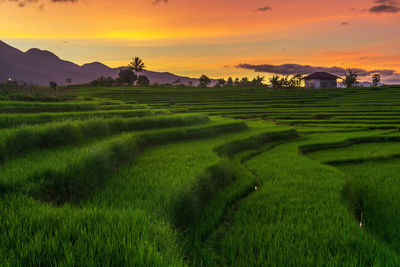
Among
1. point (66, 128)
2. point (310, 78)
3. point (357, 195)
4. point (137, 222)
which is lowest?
point (357, 195)

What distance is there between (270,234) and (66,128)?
22.8ft

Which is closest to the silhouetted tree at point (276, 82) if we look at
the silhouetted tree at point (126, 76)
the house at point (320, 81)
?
the house at point (320, 81)

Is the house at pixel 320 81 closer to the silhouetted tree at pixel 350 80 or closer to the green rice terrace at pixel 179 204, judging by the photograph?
the silhouetted tree at pixel 350 80

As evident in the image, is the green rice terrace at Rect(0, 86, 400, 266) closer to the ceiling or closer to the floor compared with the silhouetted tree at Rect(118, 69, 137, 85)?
closer to the floor

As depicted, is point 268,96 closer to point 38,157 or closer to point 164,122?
point 164,122

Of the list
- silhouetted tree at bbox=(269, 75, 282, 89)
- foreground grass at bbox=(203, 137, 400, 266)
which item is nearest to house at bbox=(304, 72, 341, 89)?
silhouetted tree at bbox=(269, 75, 282, 89)

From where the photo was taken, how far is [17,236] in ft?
8.95

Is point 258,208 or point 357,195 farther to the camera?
point 357,195

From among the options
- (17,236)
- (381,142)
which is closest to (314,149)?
(381,142)

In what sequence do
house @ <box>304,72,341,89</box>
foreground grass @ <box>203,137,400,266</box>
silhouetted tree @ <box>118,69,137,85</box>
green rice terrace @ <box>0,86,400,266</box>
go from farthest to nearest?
silhouetted tree @ <box>118,69,137,85</box> < house @ <box>304,72,341,89</box> < foreground grass @ <box>203,137,400,266</box> < green rice terrace @ <box>0,86,400,266</box>

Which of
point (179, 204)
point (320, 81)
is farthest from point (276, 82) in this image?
point (179, 204)

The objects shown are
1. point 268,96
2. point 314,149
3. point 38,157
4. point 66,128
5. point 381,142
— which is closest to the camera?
point 38,157

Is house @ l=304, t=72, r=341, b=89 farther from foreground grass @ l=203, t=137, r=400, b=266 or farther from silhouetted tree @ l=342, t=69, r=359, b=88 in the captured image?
foreground grass @ l=203, t=137, r=400, b=266

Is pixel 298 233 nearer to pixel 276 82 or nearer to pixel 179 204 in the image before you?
pixel 179 204
